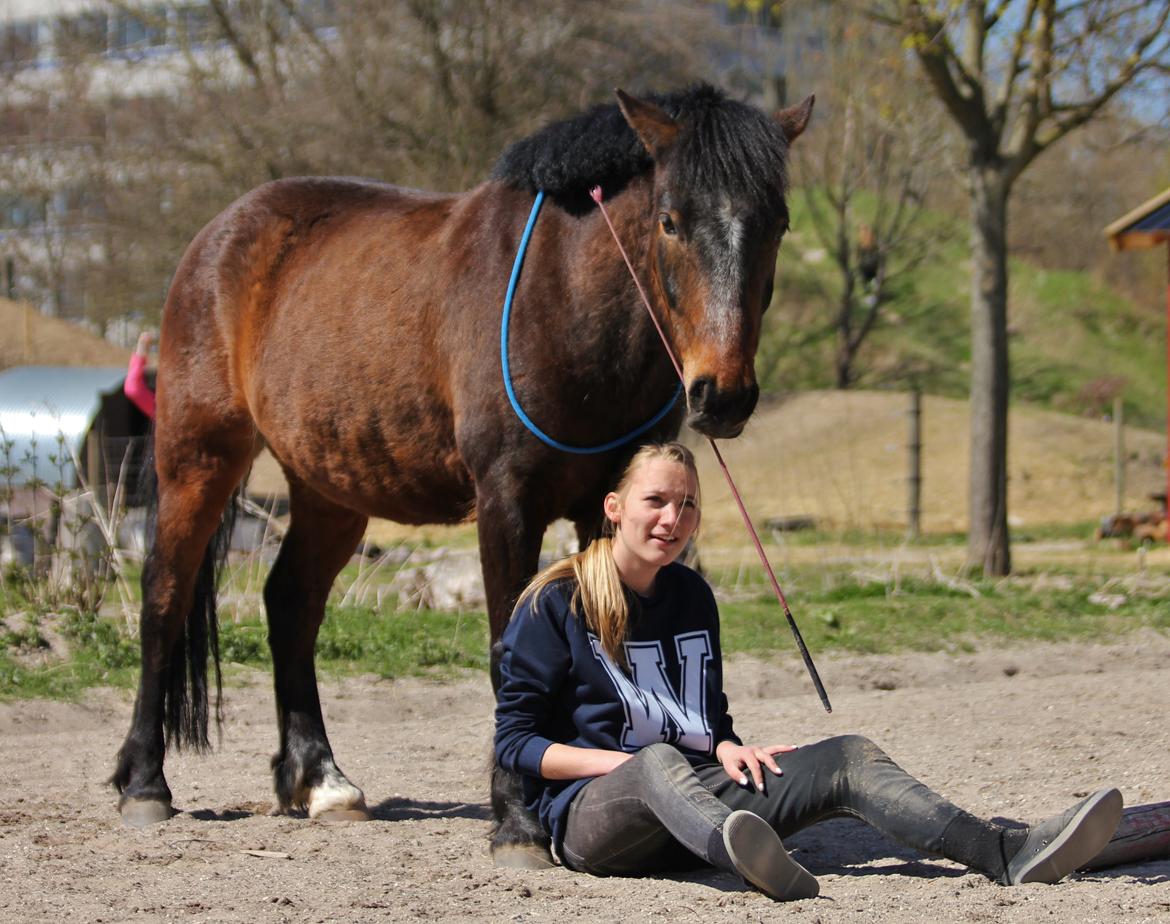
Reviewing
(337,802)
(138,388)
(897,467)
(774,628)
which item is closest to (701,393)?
(337,802)

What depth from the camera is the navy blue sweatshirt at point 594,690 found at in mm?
3566

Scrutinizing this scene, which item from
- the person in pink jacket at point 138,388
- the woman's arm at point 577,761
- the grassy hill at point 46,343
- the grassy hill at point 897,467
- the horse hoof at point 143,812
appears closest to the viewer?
the woman's arm at point 577,761

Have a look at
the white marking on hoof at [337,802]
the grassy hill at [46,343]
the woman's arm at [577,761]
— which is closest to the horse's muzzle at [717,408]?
the woman's arm at [577,761]

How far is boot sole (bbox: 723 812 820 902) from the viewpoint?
307cm

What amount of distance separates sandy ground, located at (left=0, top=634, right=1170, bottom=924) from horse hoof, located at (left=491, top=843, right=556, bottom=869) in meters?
0.05

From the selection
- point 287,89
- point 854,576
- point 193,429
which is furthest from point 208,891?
point 287,89

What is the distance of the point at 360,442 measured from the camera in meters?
4.47

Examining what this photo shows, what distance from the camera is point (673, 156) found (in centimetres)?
370

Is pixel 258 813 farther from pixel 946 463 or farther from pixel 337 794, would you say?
pixel 946 463

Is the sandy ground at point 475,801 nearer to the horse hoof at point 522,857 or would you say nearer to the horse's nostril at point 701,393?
the horse hoof at point 522,857

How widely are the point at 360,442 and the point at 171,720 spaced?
1.32m

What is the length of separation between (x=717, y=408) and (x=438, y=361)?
3.79ft

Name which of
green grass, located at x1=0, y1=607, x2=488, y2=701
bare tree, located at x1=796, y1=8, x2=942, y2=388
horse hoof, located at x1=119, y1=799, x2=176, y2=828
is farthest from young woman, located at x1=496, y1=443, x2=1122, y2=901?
bare tree, located at x1=796, y1=8, x2=942, y2=388

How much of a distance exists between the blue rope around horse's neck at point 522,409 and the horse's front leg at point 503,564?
0.18 metres
